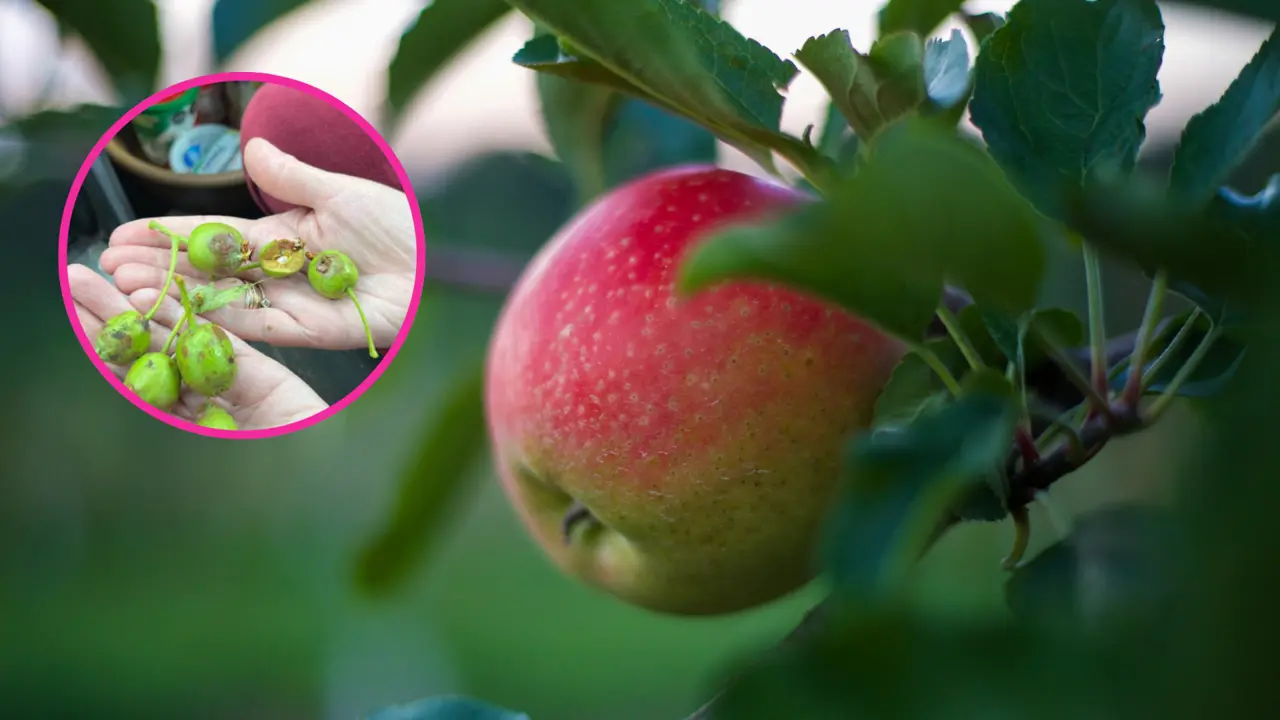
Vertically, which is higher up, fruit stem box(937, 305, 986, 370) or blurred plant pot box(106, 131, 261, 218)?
fruit stem box(937, 305, 986, 370)

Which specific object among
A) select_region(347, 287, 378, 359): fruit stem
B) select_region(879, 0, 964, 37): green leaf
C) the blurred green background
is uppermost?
select_region(879, 0, 964, 37): green leaf

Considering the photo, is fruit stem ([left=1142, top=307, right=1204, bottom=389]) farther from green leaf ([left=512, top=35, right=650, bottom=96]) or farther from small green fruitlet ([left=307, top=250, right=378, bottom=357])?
small green fruitlet ([left=307, top=250, right=378, bottom=357])

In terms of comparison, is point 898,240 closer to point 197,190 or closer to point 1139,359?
point 1139,359

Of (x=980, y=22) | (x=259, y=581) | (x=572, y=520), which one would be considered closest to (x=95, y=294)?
(x=572, y=520)

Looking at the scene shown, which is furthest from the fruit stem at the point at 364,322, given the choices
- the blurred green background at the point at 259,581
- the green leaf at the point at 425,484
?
the blurred green background at the point at 259,581

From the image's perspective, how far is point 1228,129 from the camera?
0.35 meters

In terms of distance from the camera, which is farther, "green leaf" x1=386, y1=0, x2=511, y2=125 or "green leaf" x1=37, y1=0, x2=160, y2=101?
"green leaf" x1=37, y1=0, x2=160, y2=101

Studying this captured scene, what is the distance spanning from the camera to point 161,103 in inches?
22.6

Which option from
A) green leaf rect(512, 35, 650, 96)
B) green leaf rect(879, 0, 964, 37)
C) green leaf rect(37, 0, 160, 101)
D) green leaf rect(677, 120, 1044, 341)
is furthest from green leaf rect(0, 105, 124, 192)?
green leaf rect(677, 120, 1044, 341)

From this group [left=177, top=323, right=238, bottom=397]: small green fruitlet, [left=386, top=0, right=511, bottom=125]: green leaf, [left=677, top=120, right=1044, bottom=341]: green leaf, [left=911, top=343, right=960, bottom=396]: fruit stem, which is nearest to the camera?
[left=677, top=120, right=1044, bottom=341]: green leaf

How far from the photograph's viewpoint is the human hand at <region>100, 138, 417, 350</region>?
0.50m

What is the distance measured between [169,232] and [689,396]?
0.29 m

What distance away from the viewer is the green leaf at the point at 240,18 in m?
0.79

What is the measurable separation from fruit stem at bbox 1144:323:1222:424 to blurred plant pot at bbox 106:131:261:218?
A: 1.43 ft
